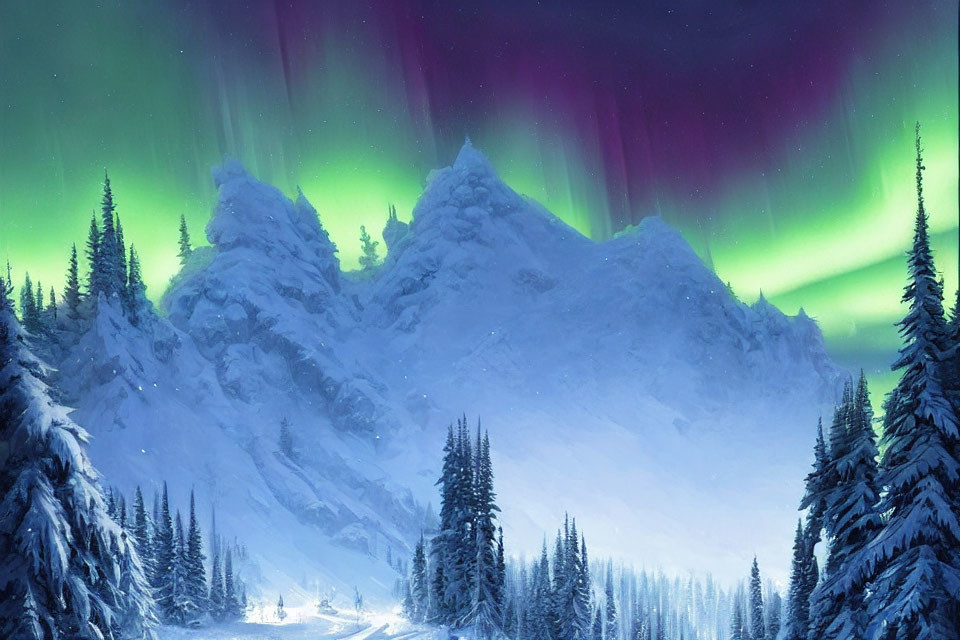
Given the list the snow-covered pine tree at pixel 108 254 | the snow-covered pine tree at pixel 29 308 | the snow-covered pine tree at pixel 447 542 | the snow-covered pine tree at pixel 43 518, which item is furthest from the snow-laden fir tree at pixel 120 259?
the snow-covered pine tree at pixel 43 518

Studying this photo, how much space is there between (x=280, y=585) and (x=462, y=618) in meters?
115

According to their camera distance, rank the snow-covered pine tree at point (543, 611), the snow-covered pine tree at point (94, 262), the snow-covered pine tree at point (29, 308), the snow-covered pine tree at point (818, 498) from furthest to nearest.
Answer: the snow-covered pine tree at point (94, 262), the snow-covered pine tree at point (29, 308), the snow-covered pine tree at point (543, 611), the snow-covered pine tree at point (818, 498)

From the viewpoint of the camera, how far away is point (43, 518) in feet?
42.4

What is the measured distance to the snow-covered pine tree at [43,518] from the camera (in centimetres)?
1293

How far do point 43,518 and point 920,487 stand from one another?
1586 cm

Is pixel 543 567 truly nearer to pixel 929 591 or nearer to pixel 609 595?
pixel 609 595

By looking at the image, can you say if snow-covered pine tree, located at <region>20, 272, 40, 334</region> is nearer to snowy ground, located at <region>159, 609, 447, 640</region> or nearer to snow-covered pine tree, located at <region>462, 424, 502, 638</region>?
snowy ground, located at <region>159, 609, 447, 640</region>

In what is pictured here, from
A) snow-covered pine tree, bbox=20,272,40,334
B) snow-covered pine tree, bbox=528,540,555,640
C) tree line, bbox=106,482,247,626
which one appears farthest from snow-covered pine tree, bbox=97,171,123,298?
snow-covered pine tree, bbox=528,540,555,640

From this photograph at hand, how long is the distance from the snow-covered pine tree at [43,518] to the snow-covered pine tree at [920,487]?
47.2 feet

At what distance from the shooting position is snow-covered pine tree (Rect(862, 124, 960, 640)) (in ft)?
46.8

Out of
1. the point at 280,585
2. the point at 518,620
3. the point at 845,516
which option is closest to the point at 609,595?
the point at 518,620

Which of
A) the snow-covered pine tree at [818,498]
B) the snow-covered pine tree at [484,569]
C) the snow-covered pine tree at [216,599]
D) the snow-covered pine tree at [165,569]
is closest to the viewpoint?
the snow-covered pine tree at [818,498]

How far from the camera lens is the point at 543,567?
7825cm

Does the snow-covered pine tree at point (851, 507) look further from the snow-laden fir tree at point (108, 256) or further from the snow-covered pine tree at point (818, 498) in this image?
the snow-laden fir tree at point (108, 256)
